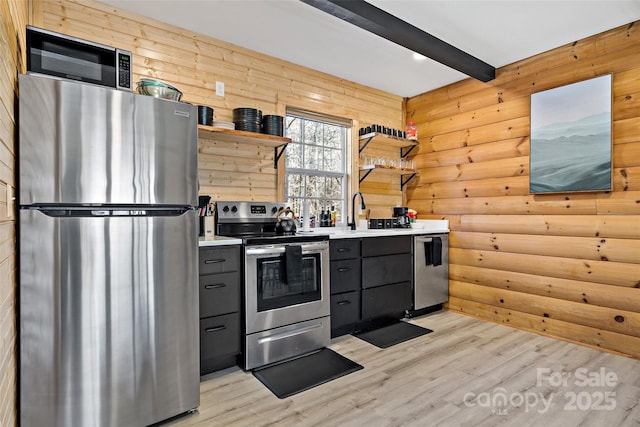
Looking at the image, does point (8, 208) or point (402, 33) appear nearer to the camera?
point (8, 208)

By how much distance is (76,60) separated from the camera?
1.88 m

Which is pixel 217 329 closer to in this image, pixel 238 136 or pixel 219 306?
pixel 219 306

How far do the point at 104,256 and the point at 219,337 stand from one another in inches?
41.3

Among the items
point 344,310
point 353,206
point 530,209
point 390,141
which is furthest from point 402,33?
point 344,310

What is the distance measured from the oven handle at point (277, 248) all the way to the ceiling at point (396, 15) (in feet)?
5.83

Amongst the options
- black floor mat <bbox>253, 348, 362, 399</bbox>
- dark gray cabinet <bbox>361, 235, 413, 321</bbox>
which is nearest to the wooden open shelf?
dark gray cabinet <bbox>361, 235, 413, 321</bbox>

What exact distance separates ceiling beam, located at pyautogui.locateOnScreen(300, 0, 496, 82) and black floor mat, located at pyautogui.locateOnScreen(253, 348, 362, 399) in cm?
249

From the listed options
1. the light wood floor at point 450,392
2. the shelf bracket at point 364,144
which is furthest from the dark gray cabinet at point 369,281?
the shelf bracket at point 364,144

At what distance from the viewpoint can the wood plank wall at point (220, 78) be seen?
258 cm

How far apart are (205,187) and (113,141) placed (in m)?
1.29

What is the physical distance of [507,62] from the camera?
11.7ft

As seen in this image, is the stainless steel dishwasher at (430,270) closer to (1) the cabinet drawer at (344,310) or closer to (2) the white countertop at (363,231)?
(2) the white countertop at (363,231)

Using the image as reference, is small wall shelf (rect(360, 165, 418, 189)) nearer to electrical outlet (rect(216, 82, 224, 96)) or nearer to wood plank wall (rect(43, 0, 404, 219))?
wood plank wall (rect(43, 0, 404, 219))

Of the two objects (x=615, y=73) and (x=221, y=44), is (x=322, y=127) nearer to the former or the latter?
(x=221, y=44)
